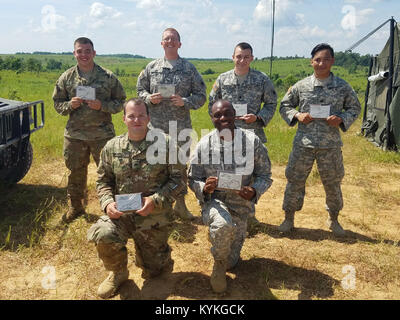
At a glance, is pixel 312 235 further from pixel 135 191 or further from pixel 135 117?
pixel 135 117

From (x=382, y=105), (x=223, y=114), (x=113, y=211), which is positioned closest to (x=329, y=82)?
(x=223, y=114)

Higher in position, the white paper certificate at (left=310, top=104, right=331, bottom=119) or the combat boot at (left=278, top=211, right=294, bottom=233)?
the white paper certificate at (left=310, top=104, right=331, bottom=119)

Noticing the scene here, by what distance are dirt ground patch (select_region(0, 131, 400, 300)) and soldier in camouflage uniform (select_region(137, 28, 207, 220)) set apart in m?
1.29

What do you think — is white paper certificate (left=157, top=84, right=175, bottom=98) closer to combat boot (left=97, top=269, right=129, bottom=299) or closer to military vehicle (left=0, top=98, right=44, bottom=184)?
military vehicle (left=0, top=98, right=44, bottom=184)

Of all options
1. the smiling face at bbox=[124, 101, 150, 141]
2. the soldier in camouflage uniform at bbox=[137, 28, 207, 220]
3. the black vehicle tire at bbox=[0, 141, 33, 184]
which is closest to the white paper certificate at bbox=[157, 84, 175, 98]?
the soldier in camouflage uniform at bbox=[137, 28, 207, 220]

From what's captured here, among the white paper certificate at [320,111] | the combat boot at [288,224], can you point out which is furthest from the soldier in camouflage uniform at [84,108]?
the combat boot at [288,224]

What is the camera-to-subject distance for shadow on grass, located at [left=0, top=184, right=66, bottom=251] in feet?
12.4

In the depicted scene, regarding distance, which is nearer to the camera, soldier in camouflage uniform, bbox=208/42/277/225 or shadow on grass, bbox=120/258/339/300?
shadow on grass, bbox=120/258/339/300

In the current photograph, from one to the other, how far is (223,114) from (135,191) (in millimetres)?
941

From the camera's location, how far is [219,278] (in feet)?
9.41

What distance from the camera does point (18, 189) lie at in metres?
5.29

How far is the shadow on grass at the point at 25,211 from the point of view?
379 cm

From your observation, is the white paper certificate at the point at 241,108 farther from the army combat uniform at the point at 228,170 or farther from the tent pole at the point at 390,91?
the tent pole at the point at 390,91
